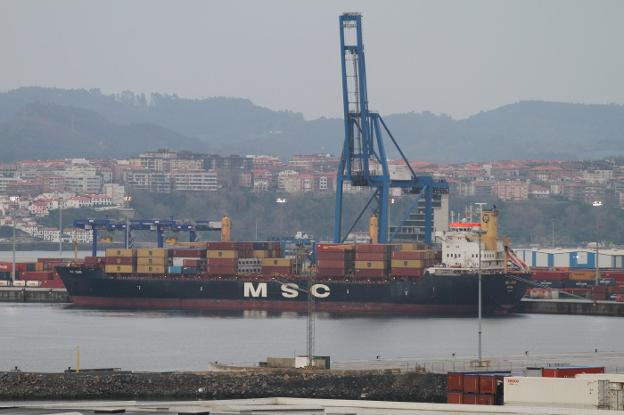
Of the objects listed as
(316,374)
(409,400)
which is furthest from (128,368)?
(409,400)

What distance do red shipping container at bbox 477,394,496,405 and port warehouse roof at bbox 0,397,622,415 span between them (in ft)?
3.03

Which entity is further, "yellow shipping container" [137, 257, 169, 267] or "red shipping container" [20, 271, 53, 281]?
"red shipping container" [20, 271, 53, 281]

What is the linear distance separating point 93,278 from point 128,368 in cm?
3502

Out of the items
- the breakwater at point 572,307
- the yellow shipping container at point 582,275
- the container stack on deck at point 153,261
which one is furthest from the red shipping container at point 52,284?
the yellow shipping container at point 582,275

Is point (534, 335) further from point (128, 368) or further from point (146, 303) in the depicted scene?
point (146, 303)

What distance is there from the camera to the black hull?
8188 centimetres

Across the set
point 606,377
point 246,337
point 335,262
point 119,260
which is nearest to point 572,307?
point 335,262

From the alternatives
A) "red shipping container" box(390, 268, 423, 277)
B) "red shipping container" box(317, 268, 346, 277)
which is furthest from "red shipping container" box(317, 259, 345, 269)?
"red shipping container" box(390, 268, 423, 277)

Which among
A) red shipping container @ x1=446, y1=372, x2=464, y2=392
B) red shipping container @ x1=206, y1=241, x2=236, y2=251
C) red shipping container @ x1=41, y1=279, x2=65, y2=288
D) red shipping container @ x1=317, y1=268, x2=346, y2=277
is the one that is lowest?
red shipping container @ x1=41, y1=279, x2=65, y2=288

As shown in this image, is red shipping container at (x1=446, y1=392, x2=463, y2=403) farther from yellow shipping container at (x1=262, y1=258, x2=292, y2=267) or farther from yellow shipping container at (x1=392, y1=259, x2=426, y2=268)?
yellow shipping container at (x1=262, y1=258, x2=292, y2=267)

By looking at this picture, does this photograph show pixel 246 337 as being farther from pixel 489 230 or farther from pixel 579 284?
pixel 579 284

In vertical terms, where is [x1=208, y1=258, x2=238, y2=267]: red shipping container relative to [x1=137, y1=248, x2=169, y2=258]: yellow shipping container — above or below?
below

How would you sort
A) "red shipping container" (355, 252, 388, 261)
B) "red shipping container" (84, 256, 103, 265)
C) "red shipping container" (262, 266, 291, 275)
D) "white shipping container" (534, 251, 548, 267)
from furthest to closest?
Answer: "white shipping container" (534, 251, 548, 267)
"red shipping container" (84, 256, 103, 265)
"red shipping container" (262, 266, 291, 275)
"red shipping container" (355, 252, 388, 261)

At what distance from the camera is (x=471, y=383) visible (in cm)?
4116
